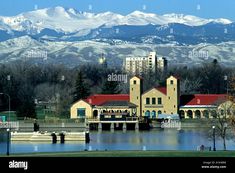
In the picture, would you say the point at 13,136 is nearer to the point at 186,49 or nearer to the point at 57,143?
the point at 57,143

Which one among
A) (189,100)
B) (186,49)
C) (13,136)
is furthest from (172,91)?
(186,49)

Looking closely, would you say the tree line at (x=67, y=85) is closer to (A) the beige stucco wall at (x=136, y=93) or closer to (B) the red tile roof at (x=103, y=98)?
(B) the red tile roof at (x=103, y=98)

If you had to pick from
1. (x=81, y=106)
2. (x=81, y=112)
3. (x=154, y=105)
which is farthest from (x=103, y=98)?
(x=154, y=105)

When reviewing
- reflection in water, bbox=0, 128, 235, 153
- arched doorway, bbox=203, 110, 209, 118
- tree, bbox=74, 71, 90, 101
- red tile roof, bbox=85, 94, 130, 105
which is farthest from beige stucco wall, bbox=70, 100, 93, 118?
reflection in water, bbox=0, 128, 235, 153

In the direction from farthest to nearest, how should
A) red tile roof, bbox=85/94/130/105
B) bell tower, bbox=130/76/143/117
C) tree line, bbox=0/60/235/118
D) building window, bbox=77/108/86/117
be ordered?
bell tower, bbox=130/76/143/117 → red tile roof, bbox=85/94/130/105 → tree line, bbox=0/60/235/118 → building window, bbox=77/108/86/117

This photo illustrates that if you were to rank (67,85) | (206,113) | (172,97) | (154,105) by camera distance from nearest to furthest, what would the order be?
(206,113)
(172,97)
(154,105)
(67,85)

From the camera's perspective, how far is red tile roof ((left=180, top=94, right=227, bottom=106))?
226 feet

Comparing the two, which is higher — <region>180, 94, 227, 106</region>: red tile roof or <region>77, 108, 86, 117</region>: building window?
<region>180, 94, 227, 106</region>: red tile roof

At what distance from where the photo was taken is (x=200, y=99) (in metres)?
71.1

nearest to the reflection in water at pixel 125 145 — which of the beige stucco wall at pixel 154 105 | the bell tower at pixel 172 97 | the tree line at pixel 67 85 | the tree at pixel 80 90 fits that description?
the tree line at pixel 67 85

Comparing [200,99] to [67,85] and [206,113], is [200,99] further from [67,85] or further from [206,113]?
[67,85]

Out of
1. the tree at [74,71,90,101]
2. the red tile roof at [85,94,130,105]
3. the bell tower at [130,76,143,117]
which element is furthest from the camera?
the tree at [74,71,90,101]

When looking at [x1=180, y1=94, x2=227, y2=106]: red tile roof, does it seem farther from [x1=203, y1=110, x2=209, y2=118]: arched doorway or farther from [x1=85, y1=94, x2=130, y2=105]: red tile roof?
[x1=85, y1=94, x2=130, y2=105]: red tile roof

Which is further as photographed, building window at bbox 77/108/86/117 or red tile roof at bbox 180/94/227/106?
red tile roof at bbox 180/94/227/106
